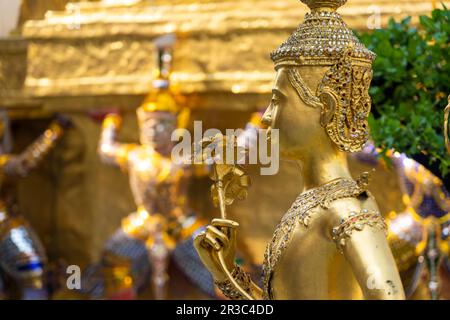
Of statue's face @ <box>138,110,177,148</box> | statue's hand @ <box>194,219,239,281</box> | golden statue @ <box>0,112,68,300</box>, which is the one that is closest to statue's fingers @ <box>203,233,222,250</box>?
statue's hand @ <box>194,219,239,281</box>

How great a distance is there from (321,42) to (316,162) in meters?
0.27

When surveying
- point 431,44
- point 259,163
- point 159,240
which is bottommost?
point 259,163

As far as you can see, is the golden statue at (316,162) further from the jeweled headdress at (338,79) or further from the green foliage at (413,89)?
the green foliage at (413,89)

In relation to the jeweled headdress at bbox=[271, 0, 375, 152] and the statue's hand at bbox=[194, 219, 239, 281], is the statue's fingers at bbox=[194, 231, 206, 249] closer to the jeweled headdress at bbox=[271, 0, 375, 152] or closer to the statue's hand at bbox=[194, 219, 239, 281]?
the statue's hand at bbox=[194, 219, 239, 281]

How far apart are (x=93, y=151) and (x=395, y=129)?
4245 mm

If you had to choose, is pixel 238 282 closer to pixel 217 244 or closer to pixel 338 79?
pixel 217 244

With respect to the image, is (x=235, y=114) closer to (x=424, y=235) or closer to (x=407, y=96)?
(x=424, y=235)

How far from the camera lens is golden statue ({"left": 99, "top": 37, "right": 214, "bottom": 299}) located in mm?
7477

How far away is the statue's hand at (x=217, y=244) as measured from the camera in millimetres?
3590

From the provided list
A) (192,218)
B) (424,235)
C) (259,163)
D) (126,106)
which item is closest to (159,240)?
(192,218)

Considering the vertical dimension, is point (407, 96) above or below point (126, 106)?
below

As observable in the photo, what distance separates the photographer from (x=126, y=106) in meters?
7.90

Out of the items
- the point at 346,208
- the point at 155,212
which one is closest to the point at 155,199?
the point at 155,212

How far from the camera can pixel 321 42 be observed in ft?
11.9
